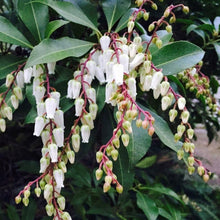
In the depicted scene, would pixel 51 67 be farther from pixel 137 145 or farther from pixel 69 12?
pixel 137 145

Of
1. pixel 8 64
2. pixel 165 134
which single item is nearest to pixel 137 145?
pixel 165 134

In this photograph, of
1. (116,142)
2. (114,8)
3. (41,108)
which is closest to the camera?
(116,142)

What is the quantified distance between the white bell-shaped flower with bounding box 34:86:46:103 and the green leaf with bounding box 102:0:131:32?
1.14ft

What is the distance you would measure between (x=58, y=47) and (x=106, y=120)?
309 mm

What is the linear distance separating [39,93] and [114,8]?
413mm

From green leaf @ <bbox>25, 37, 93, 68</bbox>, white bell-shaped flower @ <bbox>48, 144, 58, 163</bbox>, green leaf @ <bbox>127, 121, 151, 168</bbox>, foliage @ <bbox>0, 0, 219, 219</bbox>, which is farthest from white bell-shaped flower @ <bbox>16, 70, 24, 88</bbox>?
green leaf @ <bbox>127, 121, 151, 168</bbox>

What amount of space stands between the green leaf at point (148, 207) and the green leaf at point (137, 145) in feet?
1.61

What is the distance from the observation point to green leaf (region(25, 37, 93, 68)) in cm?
80

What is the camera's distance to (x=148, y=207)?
1310 mm

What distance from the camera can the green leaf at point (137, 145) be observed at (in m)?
0.84

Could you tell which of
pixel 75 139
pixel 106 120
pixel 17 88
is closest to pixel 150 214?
pixel 106 120

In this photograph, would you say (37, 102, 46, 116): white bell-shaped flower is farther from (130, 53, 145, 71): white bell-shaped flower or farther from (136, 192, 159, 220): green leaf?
(136, 192, 159, 220): green leaf

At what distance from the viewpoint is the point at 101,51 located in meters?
0.90

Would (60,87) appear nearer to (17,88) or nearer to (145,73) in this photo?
(17,88)
